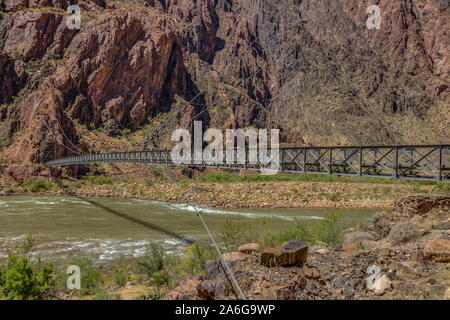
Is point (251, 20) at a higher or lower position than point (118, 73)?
higher

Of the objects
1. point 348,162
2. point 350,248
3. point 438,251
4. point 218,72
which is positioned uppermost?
point 218,72

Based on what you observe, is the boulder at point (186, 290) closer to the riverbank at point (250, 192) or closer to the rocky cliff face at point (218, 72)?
the riverbank at point (250, 192)

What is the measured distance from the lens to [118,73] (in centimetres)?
5297

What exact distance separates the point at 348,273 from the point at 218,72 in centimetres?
7203

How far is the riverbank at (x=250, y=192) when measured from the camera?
84.4 feet

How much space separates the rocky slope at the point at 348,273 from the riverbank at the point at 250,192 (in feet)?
51.2

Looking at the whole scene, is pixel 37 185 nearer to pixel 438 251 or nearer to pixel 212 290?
pixel 212 290

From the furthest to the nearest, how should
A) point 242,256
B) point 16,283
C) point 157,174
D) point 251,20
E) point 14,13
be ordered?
point 251,20 < point 14,13 < point 157,174 < point 242,256 < point 16,283

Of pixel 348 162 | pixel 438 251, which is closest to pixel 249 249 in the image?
pixel 438 251

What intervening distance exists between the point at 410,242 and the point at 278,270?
162 inches

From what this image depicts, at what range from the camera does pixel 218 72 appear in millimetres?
75375

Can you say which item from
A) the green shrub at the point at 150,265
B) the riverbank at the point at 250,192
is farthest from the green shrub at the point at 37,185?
the green shrub at the point at 150,265

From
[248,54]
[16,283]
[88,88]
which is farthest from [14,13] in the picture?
[16,283]
